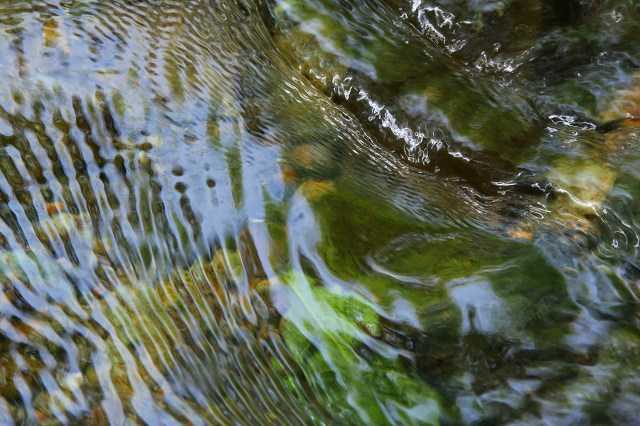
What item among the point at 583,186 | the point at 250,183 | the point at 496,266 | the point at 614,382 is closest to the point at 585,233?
the point at 583,186

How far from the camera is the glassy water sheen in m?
2.43

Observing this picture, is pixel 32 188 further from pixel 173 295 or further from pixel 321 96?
pixel 321 96

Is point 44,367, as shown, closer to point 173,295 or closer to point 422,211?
point 173,295

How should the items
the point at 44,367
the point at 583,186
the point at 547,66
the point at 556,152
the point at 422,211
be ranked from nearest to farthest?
the point at 44,367, the point at 422,211, the point at 583,186, the point at 556,152, the point at 547,66

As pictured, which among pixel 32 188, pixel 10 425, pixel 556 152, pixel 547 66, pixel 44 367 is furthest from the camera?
pixel 547 66

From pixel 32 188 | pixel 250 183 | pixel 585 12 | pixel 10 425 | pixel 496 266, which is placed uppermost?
pixel 585 12

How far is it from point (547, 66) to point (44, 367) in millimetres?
4570

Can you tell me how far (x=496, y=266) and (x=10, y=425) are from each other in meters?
2.28

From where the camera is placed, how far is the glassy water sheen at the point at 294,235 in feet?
7.96

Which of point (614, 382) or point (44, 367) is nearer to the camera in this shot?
point (44, 367)

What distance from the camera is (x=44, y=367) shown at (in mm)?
2252

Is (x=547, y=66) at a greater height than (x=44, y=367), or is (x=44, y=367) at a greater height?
(x=547, y=66)

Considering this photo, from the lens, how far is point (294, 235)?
9.48ft

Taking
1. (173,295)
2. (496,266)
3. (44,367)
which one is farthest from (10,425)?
(496,266)
